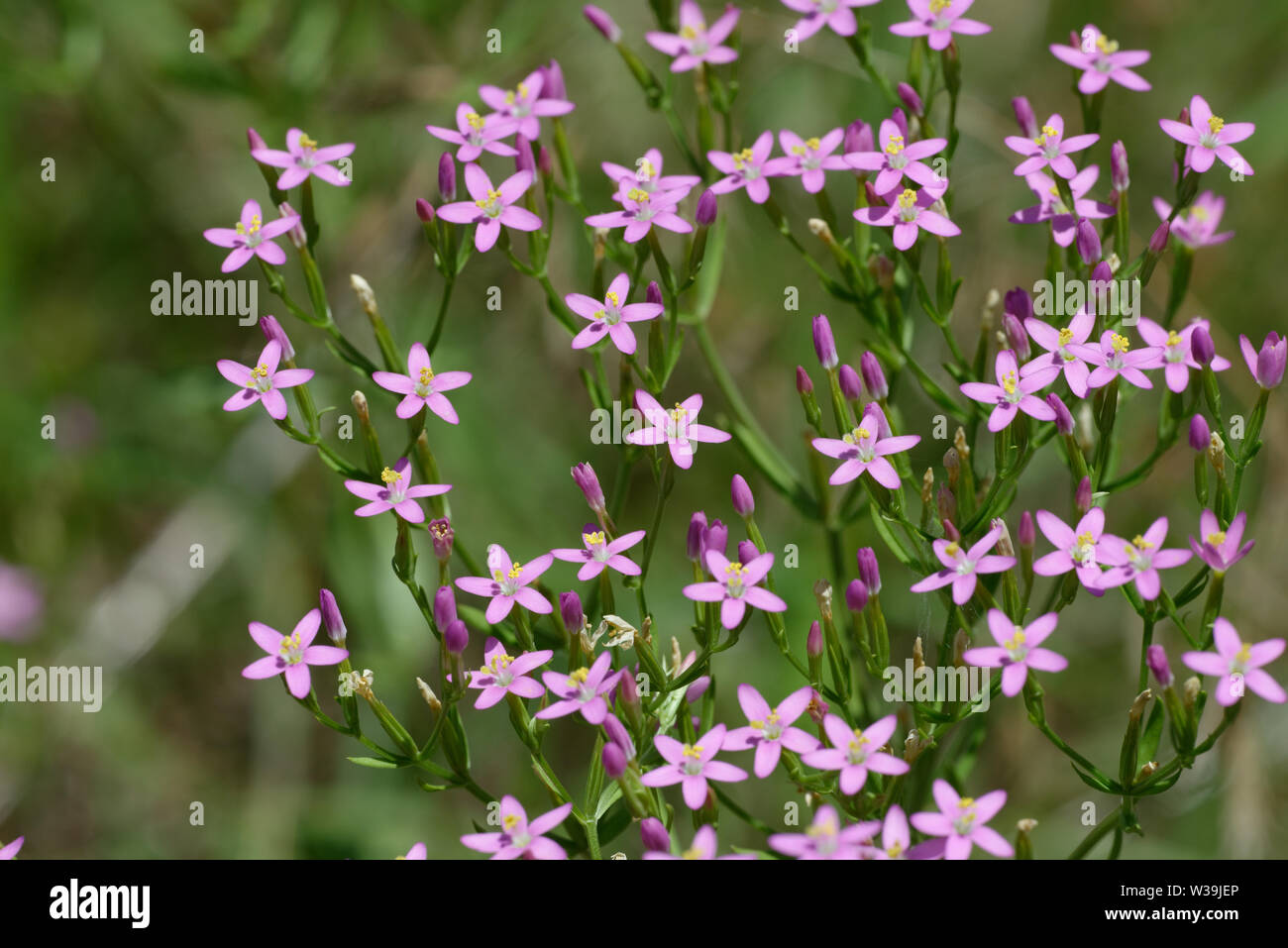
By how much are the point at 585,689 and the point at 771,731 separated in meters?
0.53

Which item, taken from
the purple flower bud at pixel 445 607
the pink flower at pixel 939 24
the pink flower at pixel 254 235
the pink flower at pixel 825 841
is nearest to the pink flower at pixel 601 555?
the purple flower bud at pixel 445 607

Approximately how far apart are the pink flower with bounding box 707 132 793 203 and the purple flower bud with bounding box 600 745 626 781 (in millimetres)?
1998

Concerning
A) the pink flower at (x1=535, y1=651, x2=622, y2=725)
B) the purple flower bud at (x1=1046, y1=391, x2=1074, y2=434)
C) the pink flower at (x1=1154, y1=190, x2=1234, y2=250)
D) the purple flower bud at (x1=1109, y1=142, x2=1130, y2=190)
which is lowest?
the pink flower at (x1=535, y1=651, x2=622, y2=725)

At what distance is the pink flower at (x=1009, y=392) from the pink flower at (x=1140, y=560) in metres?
0.47

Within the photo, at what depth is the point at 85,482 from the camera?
22.4 feet

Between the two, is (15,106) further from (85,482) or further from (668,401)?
(668,401)

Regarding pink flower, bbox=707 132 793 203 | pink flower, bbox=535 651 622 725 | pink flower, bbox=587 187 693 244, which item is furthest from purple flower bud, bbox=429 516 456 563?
pink flower, bbox=707 132 793 203

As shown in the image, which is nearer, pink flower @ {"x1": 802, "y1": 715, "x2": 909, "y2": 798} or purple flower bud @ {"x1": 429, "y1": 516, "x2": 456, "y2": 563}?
pink flower @ {"x1": 802, "y1": 715, "x2": 909, "y2": 798}

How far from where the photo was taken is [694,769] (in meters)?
3.28

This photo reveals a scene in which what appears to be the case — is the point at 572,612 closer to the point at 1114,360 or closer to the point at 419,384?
the point at 419,384

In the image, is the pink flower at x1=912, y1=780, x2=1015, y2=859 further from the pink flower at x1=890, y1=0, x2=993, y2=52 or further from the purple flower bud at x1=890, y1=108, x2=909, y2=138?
the pink flower at x1=890, y1=0, x2=993, y2=52

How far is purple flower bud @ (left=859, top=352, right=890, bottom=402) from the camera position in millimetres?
3781
